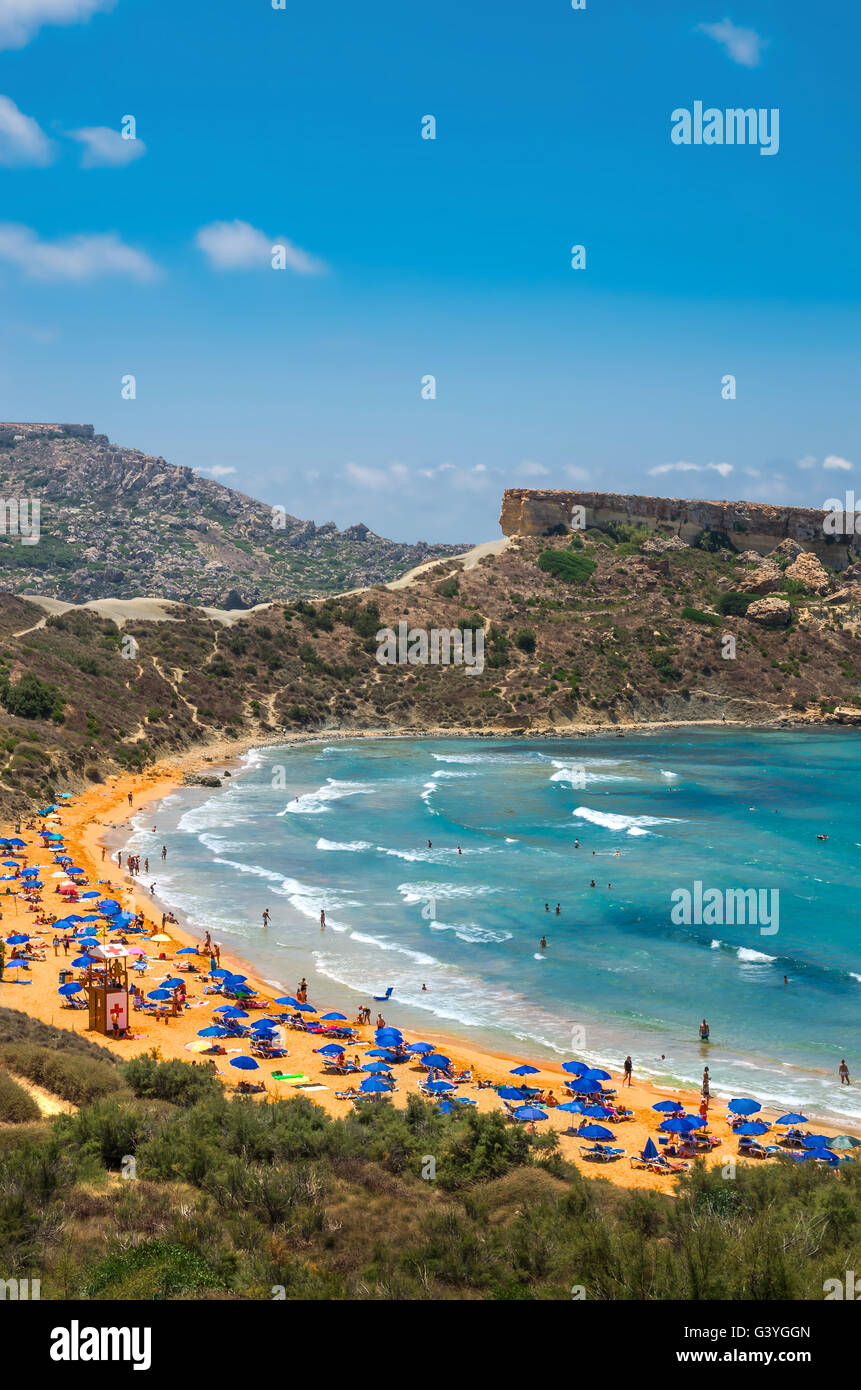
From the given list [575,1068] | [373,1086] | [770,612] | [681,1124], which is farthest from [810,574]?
[373,1086]

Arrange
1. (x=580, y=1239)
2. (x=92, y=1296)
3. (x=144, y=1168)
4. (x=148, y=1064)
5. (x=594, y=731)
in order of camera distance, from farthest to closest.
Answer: (x=594, y=731), (x=148, y=1064), (x=144, y=1168), (x=580, y=1239), (x=92, y=1296)

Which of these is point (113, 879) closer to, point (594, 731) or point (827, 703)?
point (594, 731)

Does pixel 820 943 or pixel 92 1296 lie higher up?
pixel 92 1296

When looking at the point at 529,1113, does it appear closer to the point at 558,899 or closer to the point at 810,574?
the point at 558,899

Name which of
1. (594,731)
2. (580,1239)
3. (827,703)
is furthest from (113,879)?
(827,703)

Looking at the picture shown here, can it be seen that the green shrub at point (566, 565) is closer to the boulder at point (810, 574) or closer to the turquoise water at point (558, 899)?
the boulder at point (810, 574)

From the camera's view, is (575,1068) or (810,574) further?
(810,574)
